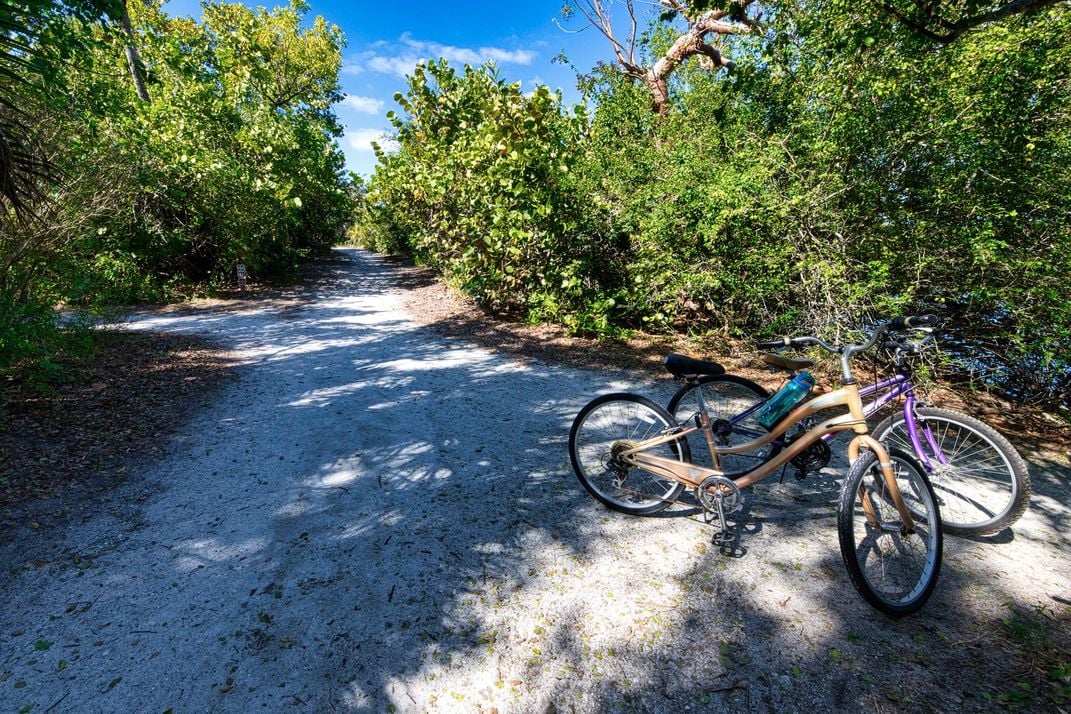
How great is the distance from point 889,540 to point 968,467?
814 mm

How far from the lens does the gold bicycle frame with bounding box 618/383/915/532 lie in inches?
89.0

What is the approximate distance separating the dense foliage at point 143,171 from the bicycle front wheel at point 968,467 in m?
6.28

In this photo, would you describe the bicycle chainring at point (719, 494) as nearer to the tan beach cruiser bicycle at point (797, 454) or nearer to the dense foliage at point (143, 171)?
the tan beach cruiser bicycle at point (797, 454)

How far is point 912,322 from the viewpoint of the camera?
2301mm

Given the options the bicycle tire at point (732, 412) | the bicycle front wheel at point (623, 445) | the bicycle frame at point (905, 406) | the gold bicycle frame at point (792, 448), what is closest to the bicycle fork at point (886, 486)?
the gold bicycle frame at point (792, 448)

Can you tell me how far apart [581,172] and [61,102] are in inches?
275

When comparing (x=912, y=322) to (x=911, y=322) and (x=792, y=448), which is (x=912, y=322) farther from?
(x=792, y=448)

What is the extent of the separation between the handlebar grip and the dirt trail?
134cm

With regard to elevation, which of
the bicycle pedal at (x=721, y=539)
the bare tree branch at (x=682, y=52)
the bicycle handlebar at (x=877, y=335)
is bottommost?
the bicycle pedal at (x=721, y=539)

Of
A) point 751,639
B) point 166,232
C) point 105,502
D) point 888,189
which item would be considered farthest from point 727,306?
point 166,232

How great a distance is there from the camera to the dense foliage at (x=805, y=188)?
4086 millimetres

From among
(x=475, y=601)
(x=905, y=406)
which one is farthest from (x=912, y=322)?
(x=475, y=601)

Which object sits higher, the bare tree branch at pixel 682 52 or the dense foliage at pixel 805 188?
the bare tree branch at pixel 682 52

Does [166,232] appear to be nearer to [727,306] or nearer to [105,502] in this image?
[105,502]
